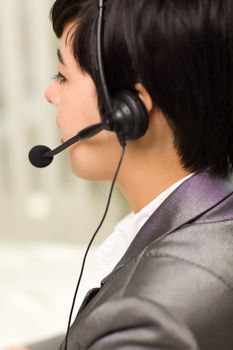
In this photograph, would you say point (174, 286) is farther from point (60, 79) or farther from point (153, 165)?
point (60, 79)

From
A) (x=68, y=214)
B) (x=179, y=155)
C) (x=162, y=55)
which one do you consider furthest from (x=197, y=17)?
(x=68, y=214)

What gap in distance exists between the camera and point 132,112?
809 millimetres

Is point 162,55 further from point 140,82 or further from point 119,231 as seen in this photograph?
point 119,231

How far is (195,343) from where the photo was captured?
718 millimetres

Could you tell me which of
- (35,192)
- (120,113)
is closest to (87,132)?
(120,113)

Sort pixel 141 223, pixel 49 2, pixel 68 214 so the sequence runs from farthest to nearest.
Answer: pixel 68 214, pixel 49 2, pixel 141 223

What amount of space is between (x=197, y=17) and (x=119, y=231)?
39 cm

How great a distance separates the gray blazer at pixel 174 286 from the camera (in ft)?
2.36

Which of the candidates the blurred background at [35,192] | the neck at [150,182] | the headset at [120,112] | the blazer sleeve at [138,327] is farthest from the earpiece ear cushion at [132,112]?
the blurred background at [35,192]

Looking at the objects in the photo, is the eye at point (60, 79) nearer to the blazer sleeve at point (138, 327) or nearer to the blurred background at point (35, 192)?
the blazer sleeve at point (138, 327)

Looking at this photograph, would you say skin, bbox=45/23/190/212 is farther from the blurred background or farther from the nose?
the blurred background

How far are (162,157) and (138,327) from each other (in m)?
0.27

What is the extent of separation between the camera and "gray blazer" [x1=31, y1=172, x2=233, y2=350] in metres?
0.72

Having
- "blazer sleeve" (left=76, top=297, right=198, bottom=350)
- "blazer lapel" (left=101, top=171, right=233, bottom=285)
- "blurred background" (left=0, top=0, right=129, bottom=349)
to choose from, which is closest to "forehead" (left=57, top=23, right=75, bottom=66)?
"blazer lapel" (left=101, top=171, right=233, bottom=285)
